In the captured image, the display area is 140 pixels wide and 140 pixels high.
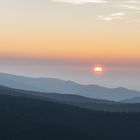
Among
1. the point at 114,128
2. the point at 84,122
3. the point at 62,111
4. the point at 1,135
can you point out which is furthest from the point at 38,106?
the point at 1,135

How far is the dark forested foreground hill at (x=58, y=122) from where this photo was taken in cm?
8138

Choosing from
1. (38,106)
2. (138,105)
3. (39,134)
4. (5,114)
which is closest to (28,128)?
(39,134)

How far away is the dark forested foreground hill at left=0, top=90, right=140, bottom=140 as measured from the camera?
81375mm

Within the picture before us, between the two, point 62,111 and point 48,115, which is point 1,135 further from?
point 62,111

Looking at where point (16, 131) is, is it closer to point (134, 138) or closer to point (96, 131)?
point (96, 131)

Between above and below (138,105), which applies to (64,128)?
below

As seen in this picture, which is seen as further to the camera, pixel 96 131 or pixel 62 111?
Result: pixel 62 111

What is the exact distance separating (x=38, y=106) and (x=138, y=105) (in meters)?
59.3

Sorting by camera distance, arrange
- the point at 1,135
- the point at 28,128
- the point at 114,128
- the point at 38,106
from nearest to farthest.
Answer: the point at 1,135, the point at 28,128, the point at 114,128, the point at 38,106

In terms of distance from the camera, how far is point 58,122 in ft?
304

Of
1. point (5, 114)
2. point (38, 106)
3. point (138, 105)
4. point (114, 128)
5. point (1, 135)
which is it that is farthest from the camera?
point (138, 105)

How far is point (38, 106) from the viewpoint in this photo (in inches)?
4136

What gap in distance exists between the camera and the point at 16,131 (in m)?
79.9

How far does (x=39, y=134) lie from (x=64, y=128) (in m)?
7.82
